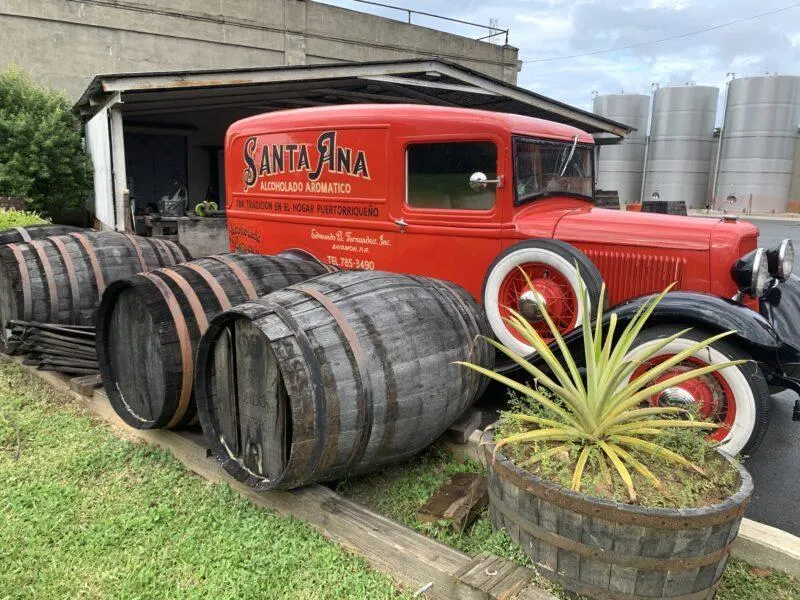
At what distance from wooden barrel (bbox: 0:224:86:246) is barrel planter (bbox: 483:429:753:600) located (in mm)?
5383

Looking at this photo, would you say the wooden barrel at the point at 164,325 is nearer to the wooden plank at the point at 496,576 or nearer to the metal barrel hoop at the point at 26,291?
the metal barrel hoop at the point at 26,291

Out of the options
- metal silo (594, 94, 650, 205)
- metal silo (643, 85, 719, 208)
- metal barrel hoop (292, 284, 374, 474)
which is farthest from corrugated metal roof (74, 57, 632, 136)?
metal silo (643, 85, 719, 208)

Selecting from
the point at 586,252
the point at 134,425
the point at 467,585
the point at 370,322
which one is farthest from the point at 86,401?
the point at 586,252

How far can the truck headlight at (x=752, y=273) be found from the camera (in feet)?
11.5

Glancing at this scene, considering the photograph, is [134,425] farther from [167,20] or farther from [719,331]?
[167,20]

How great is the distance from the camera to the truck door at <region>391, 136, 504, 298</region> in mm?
4258

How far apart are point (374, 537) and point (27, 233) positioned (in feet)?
16.6

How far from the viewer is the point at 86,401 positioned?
13.5 ft

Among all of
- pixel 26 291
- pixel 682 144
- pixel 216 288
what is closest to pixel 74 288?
pixel 26 291

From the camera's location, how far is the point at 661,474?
2145 millimetres

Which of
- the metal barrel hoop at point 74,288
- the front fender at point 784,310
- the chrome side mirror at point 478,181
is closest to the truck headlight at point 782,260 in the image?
the front fender at point 784,310

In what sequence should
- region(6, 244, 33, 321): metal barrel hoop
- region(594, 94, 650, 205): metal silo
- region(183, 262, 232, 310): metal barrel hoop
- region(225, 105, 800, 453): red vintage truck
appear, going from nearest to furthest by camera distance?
region(225, 105, 800, 453): red vintage truck
region(183, 262, 232, 310): metal barrel hoop
region(6, 244, 33, 321): metal barrel hoop
region(594, 94, 650, 205): metal silo

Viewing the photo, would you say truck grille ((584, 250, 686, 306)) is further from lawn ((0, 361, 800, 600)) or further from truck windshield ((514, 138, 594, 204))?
lawn ((0, 361, 800, 600))

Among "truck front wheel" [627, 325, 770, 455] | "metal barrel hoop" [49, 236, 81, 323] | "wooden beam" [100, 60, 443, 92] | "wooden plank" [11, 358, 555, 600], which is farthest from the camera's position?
"wooden beam" [100, 60, 443, 92]
